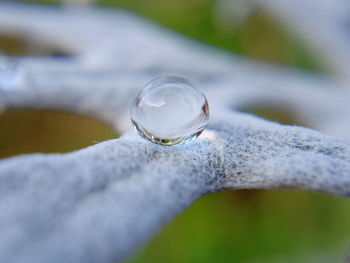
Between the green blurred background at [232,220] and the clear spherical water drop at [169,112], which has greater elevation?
the green blurred background at [232,220]

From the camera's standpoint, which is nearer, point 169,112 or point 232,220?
point 169,112

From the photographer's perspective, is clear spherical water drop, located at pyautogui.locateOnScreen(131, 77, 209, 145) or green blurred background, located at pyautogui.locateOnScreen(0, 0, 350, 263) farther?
green blurred background, located at pyautogui.locateOnScreen(0, 0, 350, 263)

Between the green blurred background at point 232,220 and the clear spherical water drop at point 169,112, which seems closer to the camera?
the clear spherical water drop at point 169,112

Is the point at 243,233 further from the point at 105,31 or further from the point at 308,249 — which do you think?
the point at 105,31

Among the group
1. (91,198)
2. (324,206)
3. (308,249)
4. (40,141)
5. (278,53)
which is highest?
(278,53)

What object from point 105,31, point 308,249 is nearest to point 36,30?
point 105,31

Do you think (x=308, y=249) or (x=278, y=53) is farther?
(x=278, y=53)

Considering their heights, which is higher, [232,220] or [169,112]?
[232,220]

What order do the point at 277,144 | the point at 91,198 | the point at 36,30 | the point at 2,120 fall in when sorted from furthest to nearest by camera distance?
the point at 2,120 → the point at 36,30 → the point at 277,144 → the point at 91,198
